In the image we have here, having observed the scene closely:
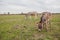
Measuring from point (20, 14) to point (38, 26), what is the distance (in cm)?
67

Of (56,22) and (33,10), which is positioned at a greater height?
(33,10)

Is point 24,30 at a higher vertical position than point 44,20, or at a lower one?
lower

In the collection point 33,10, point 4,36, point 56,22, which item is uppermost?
point 33,10

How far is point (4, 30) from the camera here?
4594 mm

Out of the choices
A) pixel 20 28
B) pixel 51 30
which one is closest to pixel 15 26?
pixel 20 28

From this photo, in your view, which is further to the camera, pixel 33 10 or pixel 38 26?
pixel 38 26

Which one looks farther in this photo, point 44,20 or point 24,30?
point 44,20

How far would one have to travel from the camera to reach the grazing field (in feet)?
14.3

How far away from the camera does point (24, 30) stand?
14.9 feet

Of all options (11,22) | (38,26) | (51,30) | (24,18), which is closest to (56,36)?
(51,30)

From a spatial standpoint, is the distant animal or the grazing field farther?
the distant animal

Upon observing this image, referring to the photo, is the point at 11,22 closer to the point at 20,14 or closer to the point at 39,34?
the point at 20,14

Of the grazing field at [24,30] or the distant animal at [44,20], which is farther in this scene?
the distant animal at [44,20]

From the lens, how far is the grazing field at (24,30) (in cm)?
435
